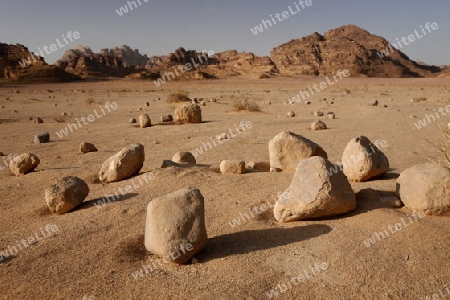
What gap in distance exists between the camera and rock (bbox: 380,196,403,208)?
324 centimetres

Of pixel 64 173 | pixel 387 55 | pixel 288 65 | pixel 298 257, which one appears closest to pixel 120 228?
pixel 298 257

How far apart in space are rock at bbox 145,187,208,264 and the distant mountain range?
1681 inches

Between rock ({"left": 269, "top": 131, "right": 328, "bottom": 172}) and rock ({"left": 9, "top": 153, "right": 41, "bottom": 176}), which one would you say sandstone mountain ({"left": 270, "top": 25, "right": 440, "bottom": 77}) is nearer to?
rock ({"left": 269, "top": 131, "right": 328, "bottom": 172})

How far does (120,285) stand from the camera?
2.46 meters

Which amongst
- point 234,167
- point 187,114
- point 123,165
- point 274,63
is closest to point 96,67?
point 274,63

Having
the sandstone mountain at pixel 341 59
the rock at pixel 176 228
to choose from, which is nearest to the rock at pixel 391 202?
the rock at pixel 176 228

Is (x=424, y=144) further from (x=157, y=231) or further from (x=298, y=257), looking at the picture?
(x=157, y=231)

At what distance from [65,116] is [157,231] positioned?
11573 millimetres

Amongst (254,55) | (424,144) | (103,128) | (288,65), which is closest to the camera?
(424,144)

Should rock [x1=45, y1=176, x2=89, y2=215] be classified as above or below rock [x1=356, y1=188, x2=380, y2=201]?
above

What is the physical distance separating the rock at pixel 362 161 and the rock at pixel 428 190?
80 cm

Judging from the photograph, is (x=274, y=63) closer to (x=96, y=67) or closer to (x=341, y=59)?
(x=341, y=59)

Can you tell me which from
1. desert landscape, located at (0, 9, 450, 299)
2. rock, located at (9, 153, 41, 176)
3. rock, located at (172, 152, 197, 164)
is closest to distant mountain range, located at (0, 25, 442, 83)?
rock, located at (9, 153, 41, 176)

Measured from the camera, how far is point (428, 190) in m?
3.00
